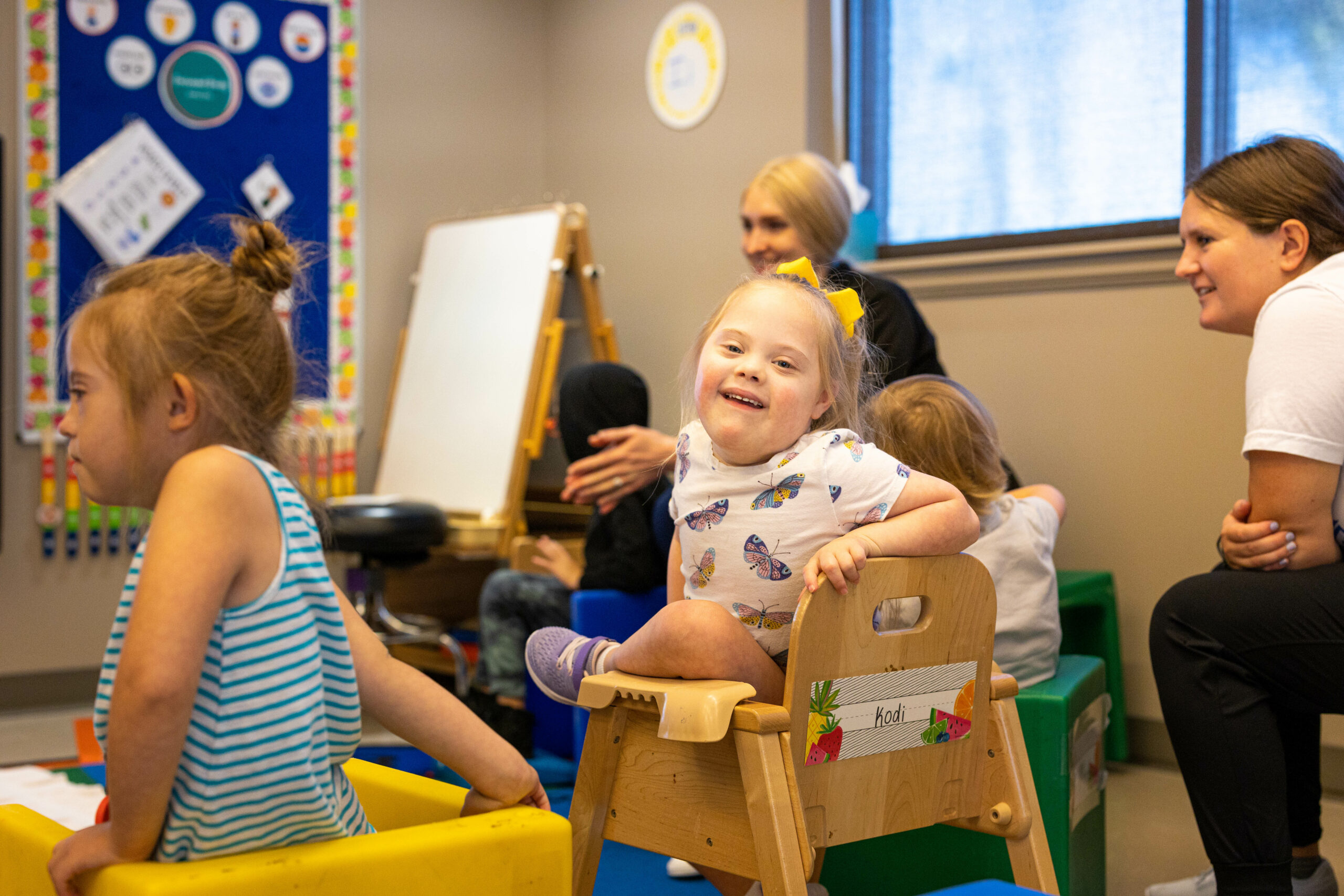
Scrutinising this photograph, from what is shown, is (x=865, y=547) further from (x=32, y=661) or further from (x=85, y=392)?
(x=32, y=661)

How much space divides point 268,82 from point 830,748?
337cm

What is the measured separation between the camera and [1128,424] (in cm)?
280

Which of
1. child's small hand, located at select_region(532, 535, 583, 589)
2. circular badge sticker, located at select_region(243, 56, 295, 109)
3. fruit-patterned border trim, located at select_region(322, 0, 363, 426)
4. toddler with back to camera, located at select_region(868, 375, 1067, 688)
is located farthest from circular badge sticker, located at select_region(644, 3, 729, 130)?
toddler with back to camera, located at select_region(868, 375, 1067, 688)

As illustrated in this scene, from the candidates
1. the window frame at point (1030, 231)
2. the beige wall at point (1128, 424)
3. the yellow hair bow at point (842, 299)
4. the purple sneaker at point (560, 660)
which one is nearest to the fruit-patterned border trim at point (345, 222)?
the window frame at point (1030, 231)

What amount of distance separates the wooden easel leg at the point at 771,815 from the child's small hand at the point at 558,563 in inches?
59.8

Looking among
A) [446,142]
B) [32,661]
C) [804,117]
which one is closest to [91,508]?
[32,661]

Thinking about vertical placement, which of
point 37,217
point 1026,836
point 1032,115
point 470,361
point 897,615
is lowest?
point 1026,836

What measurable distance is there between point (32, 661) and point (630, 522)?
214 cm

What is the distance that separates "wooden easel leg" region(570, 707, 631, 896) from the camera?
1.42 metres

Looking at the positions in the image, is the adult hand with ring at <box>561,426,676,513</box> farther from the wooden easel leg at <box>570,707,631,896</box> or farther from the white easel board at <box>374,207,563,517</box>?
the white easel board at <box>374,207,563,517</box>

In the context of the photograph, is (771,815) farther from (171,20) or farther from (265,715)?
(171,20)

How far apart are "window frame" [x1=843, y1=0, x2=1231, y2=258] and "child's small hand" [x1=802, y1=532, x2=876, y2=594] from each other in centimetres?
147

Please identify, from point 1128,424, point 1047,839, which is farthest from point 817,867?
point 1128,424

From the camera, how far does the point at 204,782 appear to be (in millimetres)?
934
